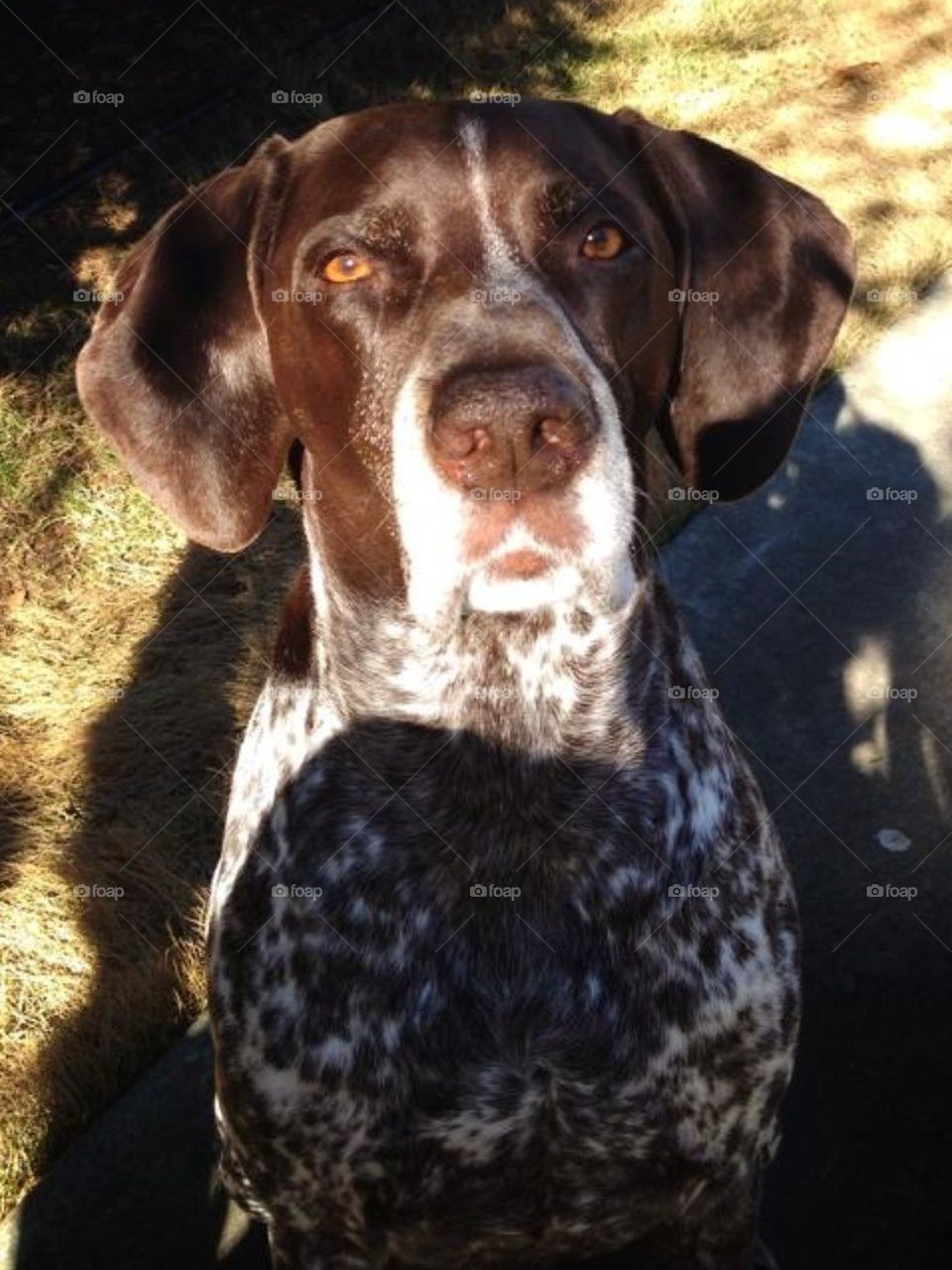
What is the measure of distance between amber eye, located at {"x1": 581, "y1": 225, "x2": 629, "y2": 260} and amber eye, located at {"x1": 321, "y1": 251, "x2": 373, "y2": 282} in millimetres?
387

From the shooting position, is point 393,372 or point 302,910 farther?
point 302,910

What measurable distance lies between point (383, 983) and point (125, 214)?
4705mm

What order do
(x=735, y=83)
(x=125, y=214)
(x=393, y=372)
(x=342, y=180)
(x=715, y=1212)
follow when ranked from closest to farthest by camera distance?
(x=393, y=372), (x=342, y=180), (x=715, y=1212), (x=125, y=214), (x=735, y=83)

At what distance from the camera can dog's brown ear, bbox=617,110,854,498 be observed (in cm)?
311

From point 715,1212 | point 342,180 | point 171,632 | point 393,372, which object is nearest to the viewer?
point 393,372

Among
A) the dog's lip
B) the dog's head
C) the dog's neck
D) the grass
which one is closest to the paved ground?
the grass

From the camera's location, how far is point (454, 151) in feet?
9.32

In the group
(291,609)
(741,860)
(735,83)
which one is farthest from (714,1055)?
(735,83)

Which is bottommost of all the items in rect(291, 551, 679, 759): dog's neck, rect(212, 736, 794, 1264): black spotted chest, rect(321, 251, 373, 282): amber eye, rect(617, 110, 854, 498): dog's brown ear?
rect(212, 736, 794, 1264): black spotted chest

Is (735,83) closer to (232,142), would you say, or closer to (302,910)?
(232,142)

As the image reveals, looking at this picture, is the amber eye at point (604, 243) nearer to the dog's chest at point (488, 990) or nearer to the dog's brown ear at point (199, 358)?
the dog's brown ear at point (199, 358)

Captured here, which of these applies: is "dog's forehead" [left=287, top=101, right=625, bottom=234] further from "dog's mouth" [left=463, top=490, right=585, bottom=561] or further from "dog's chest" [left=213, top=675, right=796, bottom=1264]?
"dog's chest" [left=213, top=675, right=796, bottom=1264]

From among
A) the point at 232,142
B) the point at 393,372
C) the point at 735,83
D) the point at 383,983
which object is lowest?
the point at 735,83

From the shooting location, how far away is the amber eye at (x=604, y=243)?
284 cm
